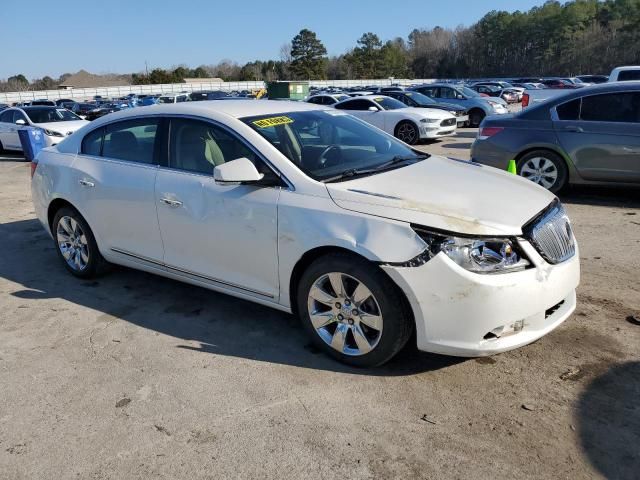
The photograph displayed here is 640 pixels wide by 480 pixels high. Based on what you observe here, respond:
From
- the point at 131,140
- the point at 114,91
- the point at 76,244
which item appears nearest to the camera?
the point at 131,140

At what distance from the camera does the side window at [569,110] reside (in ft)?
23.9

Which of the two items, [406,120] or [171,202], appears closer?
[171,202]

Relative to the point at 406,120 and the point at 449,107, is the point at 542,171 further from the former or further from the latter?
the point at 449,107

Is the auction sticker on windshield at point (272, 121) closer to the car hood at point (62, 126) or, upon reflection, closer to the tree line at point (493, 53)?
the car hood at point (62, 126)

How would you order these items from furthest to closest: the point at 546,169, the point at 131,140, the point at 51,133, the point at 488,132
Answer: the point at 51,133 < the point at 488,132 < the point at 546,169 < the point at 131,140

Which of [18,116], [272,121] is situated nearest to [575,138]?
[272,121]

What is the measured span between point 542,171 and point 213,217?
550 cm

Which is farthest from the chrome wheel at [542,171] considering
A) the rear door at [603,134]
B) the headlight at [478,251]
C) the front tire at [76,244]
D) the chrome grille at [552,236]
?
the front tire at [76,244]

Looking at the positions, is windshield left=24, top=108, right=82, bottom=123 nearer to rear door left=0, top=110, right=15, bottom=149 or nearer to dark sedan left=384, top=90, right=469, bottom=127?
rear door left=0, top=110, right=15, bottom=149

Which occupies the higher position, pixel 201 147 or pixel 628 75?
pixel 628 75

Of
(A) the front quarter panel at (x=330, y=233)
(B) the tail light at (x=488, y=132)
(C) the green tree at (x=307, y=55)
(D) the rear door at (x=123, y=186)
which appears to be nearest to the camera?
(A) the front quarter panel at (x=330, y=233)

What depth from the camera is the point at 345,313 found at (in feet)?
10.9

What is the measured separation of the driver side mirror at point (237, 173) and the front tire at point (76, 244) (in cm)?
207

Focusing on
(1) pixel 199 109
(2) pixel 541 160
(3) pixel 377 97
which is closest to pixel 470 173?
(1) pixel 199 109
